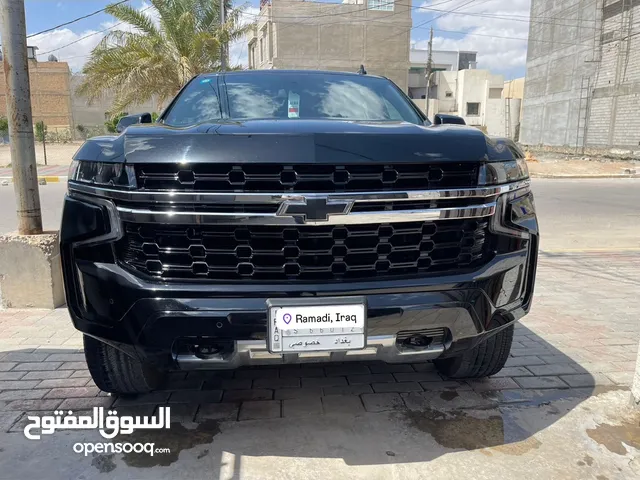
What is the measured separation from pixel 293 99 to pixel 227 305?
1.73 meters

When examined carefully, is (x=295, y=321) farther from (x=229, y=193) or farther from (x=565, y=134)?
(x=565, y=134)

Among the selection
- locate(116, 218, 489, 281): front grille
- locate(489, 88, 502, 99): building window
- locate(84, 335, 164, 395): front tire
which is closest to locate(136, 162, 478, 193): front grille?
locate(116, 218, 489, 281): front grille

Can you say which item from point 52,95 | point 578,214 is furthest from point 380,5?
point 578,214

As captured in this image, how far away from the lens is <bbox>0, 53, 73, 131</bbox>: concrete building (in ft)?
166

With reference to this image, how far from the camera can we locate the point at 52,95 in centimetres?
5153

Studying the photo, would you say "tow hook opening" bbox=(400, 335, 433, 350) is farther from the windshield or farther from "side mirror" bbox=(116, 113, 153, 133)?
"side mirror" bbox=(116, 113, 153, 133)

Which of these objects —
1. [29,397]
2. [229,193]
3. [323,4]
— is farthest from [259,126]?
[323,4]

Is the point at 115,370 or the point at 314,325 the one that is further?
the point at 115,370

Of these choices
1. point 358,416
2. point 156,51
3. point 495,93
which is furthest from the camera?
point 495,93

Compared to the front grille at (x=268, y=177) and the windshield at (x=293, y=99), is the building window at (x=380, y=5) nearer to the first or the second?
the windshield at (x=293, y=99)

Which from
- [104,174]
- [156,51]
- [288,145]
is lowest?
[104,174]

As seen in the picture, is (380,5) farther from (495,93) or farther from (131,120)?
(131,120)

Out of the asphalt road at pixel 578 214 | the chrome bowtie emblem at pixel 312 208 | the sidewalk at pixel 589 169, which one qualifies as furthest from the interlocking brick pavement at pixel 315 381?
the sidewalk at pixel 589 169

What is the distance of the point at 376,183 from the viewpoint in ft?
7.14
